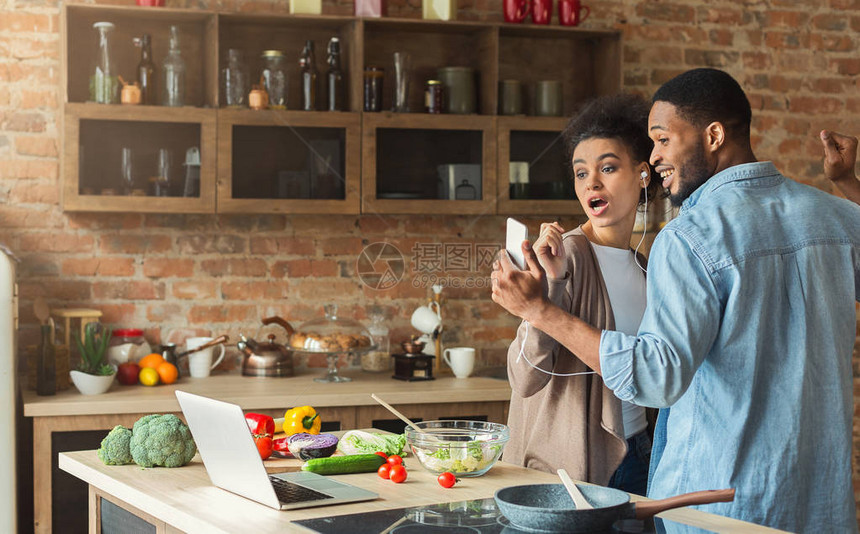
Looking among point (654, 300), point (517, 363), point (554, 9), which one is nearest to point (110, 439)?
point (517, 363)

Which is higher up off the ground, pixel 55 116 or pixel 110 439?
pixel 55 116

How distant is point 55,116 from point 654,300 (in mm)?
2950

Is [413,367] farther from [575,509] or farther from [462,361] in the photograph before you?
[575,509]

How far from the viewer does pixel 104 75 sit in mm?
3762

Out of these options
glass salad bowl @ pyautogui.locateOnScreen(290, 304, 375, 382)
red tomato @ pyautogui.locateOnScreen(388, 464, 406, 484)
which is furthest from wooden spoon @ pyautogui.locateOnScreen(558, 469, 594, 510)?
glass salad bowl @ pyautogui.locateOnScreen(290, 304, 375, 382)

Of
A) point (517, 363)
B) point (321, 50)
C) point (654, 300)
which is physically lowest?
point (517, 363)

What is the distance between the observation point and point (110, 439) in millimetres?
2184

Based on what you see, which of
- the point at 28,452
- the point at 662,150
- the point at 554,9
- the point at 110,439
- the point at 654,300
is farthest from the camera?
the point at 554,9

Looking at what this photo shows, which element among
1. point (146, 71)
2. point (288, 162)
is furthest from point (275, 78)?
point (146, 71)

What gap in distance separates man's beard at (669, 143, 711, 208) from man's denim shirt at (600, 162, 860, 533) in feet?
0.28

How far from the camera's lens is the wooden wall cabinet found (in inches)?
148

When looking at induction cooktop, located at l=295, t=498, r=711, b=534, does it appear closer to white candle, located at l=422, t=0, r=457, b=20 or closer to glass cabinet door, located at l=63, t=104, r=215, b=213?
glass cabinet door, located at l=63, t=104, r=215, b=213

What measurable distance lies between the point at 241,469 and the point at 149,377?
80.7 inches

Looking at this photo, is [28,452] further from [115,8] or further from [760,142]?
[760,142]
